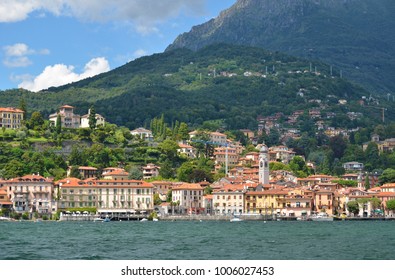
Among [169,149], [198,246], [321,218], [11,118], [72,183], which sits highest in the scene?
[11,118]

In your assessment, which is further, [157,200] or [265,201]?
[265,201]

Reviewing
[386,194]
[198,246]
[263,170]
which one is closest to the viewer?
[198,246]

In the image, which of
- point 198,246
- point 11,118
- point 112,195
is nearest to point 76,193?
point 112,195

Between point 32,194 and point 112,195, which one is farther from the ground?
point 32,194

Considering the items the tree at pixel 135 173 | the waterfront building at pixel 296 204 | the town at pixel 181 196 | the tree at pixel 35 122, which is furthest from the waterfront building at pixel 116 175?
the tree at pixel 35 122

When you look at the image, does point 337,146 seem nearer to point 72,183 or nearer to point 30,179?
point 72,183
